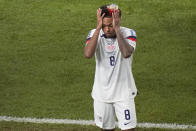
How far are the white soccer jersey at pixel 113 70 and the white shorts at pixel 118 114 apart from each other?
0.25 ft

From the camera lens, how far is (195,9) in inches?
588

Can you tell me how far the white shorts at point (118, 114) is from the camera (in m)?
6.75

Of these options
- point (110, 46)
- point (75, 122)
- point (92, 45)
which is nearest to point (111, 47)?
point (110, 46)

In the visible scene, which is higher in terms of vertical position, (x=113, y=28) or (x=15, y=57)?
(x=113, y=28)

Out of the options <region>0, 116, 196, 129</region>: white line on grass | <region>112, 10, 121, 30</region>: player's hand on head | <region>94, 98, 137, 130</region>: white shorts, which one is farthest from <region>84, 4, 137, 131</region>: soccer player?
<region>0, 116, 196, 129</region>: white line on grass

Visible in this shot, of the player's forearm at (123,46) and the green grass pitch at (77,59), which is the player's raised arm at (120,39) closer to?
the player's forearm at (123,46)

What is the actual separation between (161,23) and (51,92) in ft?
15.6

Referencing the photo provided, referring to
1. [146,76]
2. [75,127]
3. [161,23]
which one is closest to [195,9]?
[161,23]

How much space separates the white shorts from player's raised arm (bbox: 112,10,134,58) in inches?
24.7

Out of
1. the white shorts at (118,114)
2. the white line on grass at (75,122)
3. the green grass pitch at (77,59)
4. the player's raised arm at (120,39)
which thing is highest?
the player's raised arm at (120,39)

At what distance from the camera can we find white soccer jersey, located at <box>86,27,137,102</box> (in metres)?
6.70

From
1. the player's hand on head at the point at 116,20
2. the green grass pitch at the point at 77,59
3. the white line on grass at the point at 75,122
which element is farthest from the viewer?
→ the green grass pitch at the point at 77,59

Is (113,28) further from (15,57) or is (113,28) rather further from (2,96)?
A: (15,57)

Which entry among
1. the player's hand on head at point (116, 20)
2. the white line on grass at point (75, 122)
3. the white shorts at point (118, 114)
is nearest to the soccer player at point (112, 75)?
the white shorts at point (118, 114)
